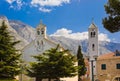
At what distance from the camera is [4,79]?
34.8m

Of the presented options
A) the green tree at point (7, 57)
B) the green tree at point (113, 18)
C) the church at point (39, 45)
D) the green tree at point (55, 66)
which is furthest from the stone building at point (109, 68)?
the green tree at point (113, 18)

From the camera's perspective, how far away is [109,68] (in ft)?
193

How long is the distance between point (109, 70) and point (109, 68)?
428 millimetres

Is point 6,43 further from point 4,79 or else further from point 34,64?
point 34,64

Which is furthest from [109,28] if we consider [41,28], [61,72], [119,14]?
[41,28]

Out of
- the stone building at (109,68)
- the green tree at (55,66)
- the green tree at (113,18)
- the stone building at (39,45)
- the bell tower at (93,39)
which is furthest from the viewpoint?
the bell tower at (93,39)

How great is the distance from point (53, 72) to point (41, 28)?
1817 centimetres

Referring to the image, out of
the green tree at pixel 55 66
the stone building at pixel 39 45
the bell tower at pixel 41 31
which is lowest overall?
the green tree at pixel 55 66

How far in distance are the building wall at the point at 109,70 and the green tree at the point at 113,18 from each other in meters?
38.2

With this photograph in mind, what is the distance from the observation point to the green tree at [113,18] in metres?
20.3

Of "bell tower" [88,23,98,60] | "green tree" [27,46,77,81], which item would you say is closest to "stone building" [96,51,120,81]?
"bell tower" [88,23,98,60]

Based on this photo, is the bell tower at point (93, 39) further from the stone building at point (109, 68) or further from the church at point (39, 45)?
the church at point (39, 45)

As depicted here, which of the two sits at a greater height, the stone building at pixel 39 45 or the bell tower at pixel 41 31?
the bell tower at pixel 41 31

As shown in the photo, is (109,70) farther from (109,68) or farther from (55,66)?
(55,66)
